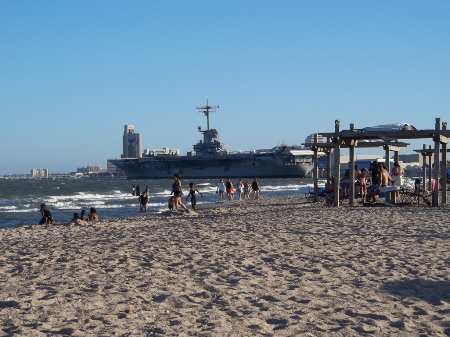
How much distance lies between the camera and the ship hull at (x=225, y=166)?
269 ft

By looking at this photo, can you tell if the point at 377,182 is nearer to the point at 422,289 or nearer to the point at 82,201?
the point at 422,289

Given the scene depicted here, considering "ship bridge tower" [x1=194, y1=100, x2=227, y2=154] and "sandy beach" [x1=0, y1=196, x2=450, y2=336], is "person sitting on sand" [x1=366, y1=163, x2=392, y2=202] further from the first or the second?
"ship bridge tower" [x1=194, y1=100, x2=227, y2=154]

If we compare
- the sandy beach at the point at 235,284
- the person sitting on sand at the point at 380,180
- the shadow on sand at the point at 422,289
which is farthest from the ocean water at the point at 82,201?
the shadow on sand at the point at 422,289

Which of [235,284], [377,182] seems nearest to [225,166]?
[377,182]

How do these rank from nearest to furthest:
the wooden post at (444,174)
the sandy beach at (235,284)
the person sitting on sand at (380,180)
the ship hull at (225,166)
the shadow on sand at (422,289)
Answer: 1. the sandy beach at (235,284)
2. the shadow on sand at (422,289)
3. the person sitting on sand at (380,180)
4. the wooden post at (444,174)
5. the ship hull at (225,166)

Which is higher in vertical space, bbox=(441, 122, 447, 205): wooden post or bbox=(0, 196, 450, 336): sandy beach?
bbox=(441, 122, 447, 205): wooden post

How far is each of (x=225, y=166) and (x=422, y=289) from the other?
79213 millimetres

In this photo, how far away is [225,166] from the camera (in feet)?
276

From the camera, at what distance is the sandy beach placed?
4133mm

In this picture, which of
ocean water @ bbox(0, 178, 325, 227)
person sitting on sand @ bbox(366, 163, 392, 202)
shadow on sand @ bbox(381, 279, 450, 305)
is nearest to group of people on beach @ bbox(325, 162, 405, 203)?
person sitting on sand @ bbox(366, 163, 392, 202)

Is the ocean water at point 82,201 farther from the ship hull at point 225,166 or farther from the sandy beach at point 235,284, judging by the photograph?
the sandy beach at point 235,284

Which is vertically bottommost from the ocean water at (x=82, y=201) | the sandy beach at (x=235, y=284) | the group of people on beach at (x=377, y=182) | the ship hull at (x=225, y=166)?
the ocean water at (x=82, y=201)

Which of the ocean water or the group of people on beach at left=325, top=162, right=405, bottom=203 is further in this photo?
the ocean water

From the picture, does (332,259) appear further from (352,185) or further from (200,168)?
(200,168)
